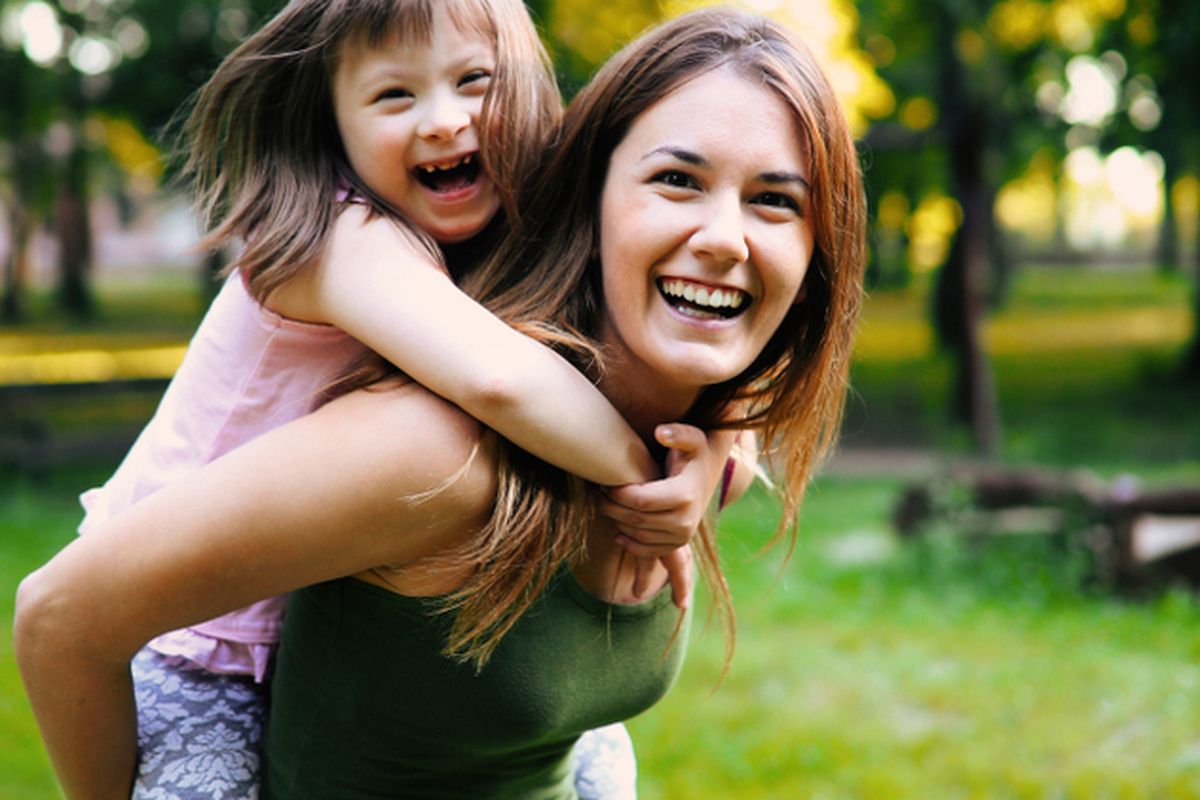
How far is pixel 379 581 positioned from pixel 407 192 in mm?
689

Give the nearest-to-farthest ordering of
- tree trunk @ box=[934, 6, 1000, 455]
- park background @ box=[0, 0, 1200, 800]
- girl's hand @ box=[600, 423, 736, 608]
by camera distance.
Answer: girl's hand @ box=[600, 423, 736, 608], park background @ box=[0, 0, 1200, 800], tree trunk @ box=[934, 6, 1000, 455]

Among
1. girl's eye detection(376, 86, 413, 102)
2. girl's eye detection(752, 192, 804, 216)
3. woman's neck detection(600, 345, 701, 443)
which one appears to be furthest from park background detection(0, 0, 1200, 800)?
girl's eye detection(376, 86, 413, 102)

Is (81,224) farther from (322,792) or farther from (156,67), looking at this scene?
(322,792)

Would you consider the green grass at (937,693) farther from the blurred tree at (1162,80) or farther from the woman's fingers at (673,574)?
the blurred tree at (1162,80)

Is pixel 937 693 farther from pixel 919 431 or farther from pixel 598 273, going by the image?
pixel 919 431

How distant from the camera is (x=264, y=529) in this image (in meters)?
1.53

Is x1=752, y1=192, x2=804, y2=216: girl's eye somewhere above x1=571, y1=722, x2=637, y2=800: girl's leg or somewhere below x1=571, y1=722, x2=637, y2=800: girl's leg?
above

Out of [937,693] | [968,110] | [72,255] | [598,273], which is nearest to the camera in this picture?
[598,273]

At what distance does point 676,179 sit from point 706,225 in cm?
9

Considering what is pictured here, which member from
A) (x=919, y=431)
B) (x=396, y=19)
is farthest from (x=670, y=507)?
(x=919, y=431)

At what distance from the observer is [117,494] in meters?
2.05

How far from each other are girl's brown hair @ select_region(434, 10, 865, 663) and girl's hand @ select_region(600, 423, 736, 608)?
85 millimetres

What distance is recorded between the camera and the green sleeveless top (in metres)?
1.70

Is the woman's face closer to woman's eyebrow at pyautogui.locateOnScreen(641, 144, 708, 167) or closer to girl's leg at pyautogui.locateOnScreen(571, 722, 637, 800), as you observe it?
woman's eyebrow at pyautogui.locateOnScreen(641, 144, 708, 167)
